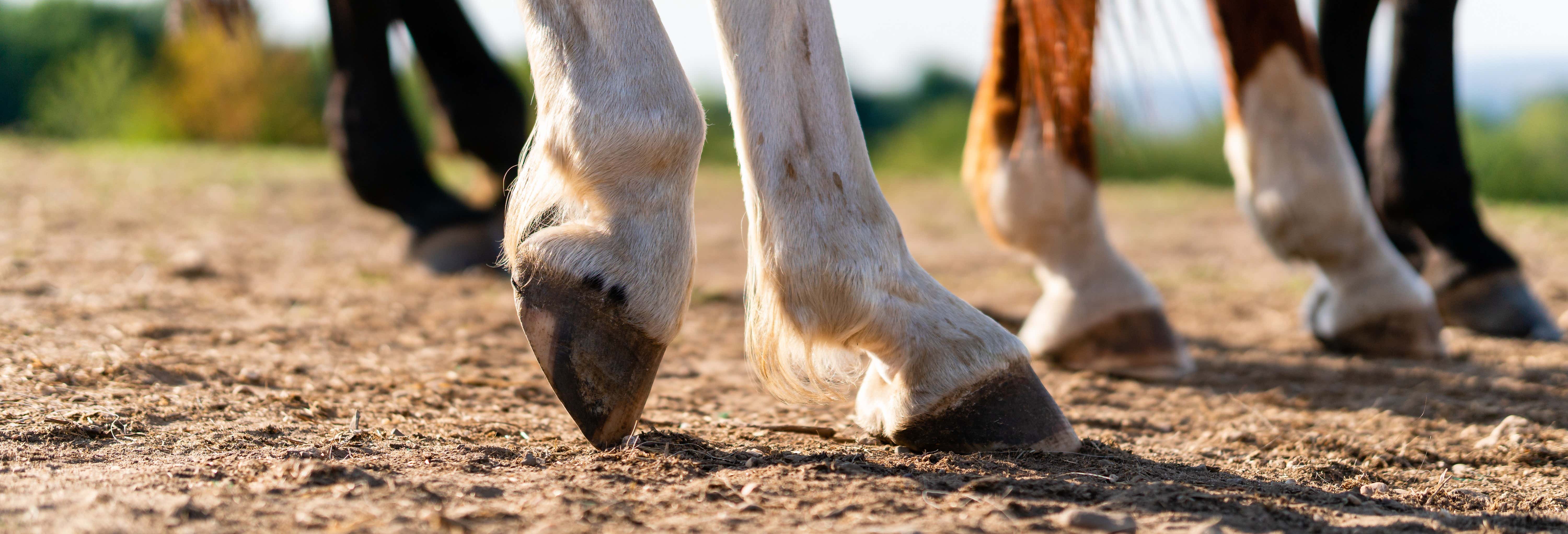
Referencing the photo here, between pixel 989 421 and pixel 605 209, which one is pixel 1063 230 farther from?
pixel 605 209

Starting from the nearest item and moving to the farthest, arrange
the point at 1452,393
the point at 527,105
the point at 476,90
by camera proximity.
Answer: the point at 1452,393
the point at 476,90
the point at 527,105

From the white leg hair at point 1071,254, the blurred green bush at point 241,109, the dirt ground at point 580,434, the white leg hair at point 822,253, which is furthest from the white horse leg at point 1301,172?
the blurred green bush at point 241,109

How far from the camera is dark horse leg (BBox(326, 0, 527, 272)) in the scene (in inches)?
103

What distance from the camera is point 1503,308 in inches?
92.4

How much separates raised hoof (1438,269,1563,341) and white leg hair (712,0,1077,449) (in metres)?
1.68

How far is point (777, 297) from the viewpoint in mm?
1147

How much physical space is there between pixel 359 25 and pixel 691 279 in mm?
1816

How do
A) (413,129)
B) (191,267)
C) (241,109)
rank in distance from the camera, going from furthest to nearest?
(241,109) → (413,129) → (191,267)

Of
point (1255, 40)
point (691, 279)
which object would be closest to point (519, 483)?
point (691, 279)

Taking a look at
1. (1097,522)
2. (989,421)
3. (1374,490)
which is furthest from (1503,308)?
(1097,522)

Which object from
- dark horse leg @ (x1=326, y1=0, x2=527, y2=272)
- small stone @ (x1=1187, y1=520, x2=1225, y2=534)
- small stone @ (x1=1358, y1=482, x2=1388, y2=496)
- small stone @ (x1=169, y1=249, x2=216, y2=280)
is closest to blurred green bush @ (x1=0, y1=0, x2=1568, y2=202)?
dark horse leg @ (x1=326, y1=0, x2=527, y2=272)

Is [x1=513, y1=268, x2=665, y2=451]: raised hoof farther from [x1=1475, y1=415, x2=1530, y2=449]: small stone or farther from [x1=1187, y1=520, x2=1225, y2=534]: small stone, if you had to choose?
[x1=1475, y1=415, x2=1530, y2=449]: small stone

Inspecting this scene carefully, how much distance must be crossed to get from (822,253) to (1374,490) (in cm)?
65

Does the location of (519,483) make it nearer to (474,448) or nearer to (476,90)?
(474,448)
